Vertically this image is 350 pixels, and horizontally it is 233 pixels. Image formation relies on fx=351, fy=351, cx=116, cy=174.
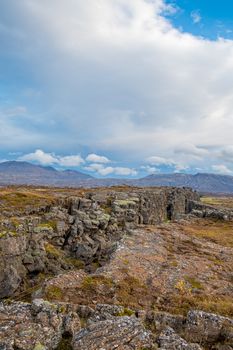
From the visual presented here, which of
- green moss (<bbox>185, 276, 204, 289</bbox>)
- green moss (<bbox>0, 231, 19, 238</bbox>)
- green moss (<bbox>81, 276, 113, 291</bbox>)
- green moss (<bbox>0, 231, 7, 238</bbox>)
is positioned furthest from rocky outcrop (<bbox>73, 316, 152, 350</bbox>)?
green moss (<bbox>0, 231, 19, 238</bbox>)

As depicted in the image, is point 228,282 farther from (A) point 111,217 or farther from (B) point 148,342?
(A) point 111,217

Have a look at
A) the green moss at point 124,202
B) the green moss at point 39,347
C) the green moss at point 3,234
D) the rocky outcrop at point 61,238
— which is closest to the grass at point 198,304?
the green moss at point 39,347

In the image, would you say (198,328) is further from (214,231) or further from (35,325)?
(214,231)

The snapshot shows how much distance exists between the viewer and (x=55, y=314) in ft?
71.9

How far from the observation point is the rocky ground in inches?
797

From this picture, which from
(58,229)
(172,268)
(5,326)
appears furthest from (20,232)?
(5,326)

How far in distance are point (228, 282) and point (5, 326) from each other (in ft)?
87.0

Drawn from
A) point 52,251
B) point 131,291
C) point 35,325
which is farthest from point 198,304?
point 52,251

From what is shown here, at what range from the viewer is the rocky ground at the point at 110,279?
797 inches

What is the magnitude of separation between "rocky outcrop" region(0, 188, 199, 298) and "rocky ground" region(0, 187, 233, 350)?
173 millimetres

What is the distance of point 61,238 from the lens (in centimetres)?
6231

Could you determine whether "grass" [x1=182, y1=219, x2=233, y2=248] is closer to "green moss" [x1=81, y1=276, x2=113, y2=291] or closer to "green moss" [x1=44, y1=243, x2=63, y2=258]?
"green moss" [x1=44, y1=243, x2=63, y2=258]

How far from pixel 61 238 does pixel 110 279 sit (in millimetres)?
28074

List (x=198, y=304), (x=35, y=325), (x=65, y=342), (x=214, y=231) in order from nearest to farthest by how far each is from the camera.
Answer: (x=65, y=342)
(x=35, y=325)
(x=198, y=304)
(x=214, y=231)
